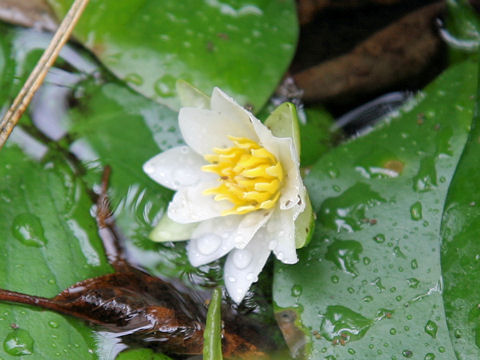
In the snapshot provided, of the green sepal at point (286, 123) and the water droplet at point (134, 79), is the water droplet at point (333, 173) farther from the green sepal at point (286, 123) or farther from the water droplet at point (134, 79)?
the water droplet at point (134, 79)

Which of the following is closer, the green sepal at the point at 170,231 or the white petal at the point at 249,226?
the white petal at the point at 249,226

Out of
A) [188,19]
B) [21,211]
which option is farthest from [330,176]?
[21,211]

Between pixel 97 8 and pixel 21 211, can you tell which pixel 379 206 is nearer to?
pixel 21 211

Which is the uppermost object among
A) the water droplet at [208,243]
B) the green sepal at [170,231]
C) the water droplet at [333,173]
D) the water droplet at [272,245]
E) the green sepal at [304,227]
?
the green sepal at [304,227]

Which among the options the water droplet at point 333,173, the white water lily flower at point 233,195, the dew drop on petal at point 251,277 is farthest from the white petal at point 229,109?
the dew drop on petal at point 251,277

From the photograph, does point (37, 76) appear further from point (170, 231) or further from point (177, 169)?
point (170, 231)
